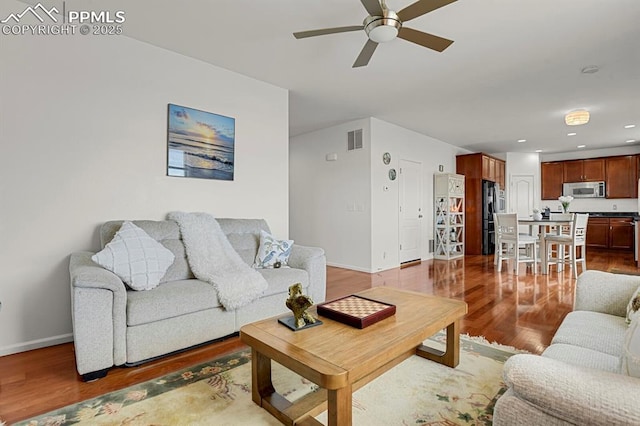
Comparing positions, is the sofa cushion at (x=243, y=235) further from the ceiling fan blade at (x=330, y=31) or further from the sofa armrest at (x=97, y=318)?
the ceiling fan blade at (x=330, y=31)

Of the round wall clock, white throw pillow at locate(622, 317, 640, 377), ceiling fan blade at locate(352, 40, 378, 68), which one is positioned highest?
ceiling fan blade at locate(352, 40, 378, 68)

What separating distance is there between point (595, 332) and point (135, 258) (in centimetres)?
272

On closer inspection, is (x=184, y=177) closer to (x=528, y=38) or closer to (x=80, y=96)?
(x=80, y=96)

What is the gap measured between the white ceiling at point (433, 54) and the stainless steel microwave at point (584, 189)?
323cm

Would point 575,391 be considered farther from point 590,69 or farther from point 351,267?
point 351,267

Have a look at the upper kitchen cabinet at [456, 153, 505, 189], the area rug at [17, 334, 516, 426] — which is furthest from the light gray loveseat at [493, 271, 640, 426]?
the upper kitchen cabinet at [456, 153, 505, 189]

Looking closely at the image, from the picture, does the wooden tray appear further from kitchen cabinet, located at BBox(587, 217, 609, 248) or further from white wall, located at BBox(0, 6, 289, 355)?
kitchen cabinet, located at BBox(587, 217, 609, 248)

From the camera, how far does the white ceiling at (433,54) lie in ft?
7.93

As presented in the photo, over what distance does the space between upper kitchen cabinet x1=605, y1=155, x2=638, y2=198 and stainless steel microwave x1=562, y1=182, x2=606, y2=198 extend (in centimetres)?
15

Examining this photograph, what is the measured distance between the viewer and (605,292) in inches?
72.9

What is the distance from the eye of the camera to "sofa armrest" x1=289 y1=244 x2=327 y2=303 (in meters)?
3.04

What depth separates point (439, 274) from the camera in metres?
5.02

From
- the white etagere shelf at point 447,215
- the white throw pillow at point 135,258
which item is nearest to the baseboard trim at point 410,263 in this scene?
the white etagere shelf at point 447,215

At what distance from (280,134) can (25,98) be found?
2.31m
